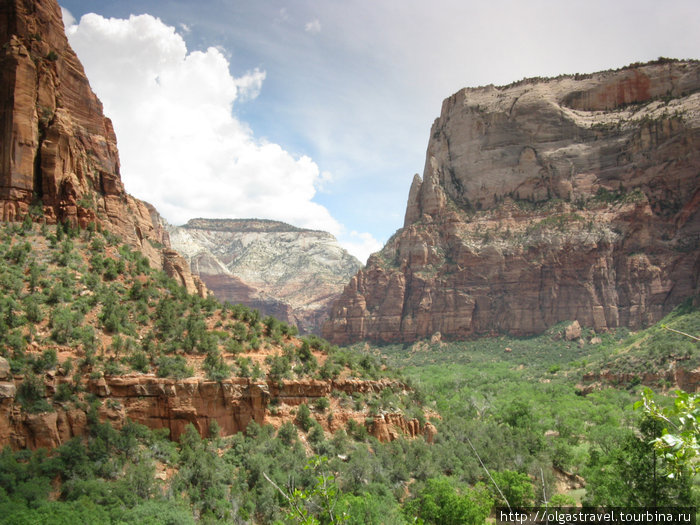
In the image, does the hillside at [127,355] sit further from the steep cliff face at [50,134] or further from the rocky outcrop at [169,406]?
the steep cliff face at [50,134]

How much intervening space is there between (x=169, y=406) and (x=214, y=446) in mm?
3132

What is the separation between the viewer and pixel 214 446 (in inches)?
1018

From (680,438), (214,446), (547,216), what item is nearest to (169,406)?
(214,446)

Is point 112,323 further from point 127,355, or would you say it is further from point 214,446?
point 214,446

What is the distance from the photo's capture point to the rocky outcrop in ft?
68.2

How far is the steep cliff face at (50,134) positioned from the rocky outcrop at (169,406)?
14312mm

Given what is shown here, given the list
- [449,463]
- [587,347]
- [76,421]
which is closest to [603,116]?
[587,347]

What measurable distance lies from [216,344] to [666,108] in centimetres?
10020

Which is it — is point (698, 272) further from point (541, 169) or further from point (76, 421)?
point (76, 421)

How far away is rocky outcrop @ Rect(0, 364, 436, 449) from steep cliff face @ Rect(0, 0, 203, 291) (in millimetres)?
14312

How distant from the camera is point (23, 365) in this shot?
21938 millimetres

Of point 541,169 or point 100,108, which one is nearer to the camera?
point 100,108

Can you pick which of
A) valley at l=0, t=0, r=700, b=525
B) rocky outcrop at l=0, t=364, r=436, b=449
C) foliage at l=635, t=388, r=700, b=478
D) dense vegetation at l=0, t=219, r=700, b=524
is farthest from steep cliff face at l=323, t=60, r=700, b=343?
foliage at l=635, t=388, r=700, b=478

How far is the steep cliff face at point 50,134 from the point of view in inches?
1212
